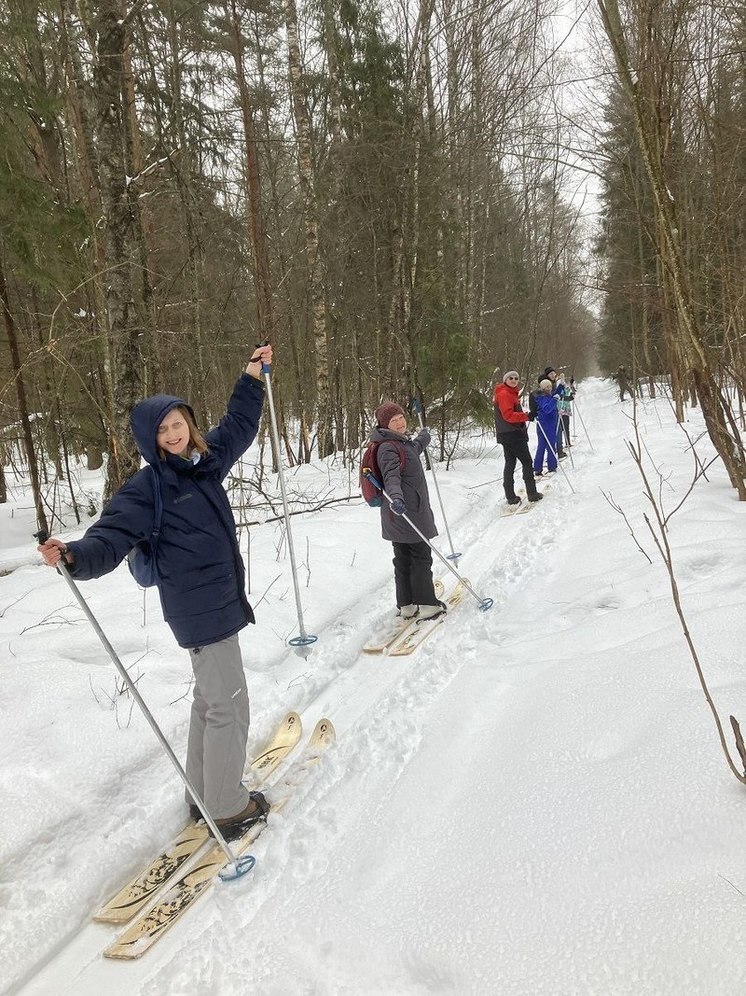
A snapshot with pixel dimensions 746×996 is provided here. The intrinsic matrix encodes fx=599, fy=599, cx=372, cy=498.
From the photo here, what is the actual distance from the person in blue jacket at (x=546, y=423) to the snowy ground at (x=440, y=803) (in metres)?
5.76

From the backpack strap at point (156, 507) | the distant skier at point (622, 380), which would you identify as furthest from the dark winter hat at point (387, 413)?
the distant skier at point (622, 380)

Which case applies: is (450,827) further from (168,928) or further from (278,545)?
(278,545)

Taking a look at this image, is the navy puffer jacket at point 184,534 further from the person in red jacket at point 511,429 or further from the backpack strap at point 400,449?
the person in red jacket at point 511,429

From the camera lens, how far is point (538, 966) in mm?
1744

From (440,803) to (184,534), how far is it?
1.67 meters

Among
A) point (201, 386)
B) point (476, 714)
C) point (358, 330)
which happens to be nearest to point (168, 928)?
point (476, 714)

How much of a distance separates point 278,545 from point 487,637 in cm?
290

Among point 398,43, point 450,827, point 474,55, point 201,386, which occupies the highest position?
point 398,43

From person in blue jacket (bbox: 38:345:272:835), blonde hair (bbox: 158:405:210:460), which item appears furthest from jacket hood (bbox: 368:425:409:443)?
blonde hair (bbox: 158:405:210:460)

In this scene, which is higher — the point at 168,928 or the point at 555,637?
the point at 555,637

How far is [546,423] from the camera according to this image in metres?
11.1

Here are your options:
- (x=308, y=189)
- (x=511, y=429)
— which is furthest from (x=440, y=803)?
(x=308, y=189)

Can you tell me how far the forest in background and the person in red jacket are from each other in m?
1.79

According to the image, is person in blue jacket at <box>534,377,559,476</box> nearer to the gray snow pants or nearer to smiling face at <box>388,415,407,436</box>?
smiling face at <box>388,415,407,436</box>
